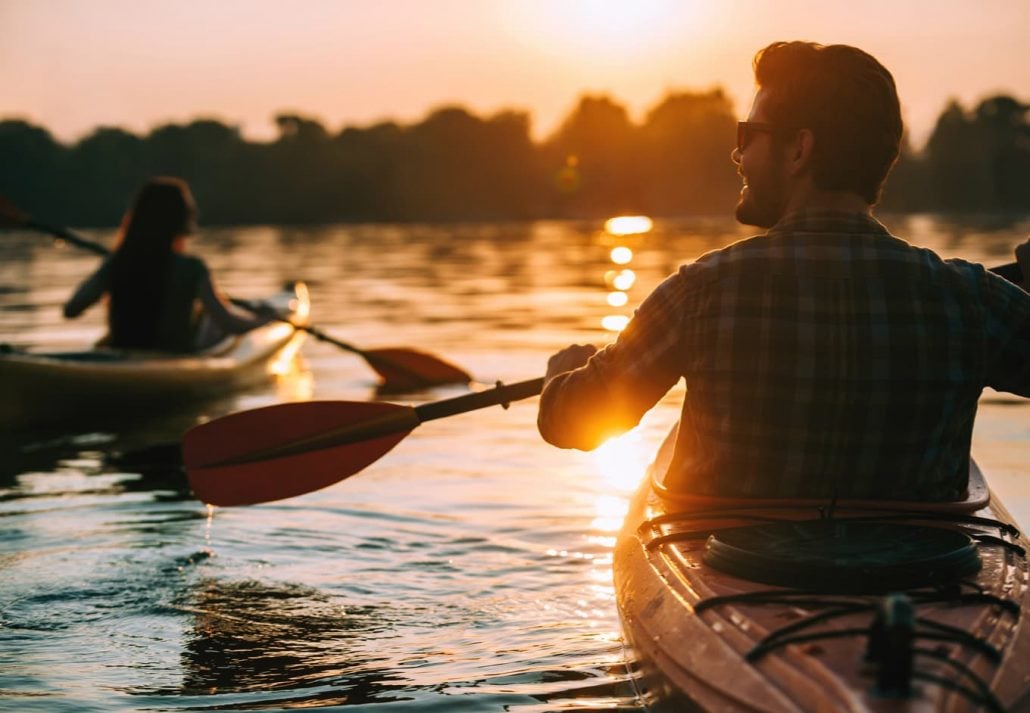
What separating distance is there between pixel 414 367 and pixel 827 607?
793 cm

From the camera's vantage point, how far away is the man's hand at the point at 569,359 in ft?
11.6

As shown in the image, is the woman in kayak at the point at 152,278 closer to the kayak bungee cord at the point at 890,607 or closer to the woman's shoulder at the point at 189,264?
the woman's shoulder at the point at 189,264

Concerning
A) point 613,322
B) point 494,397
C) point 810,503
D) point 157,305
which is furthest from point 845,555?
point 613,322

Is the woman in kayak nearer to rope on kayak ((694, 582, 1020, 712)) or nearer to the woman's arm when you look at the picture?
the woman's arm

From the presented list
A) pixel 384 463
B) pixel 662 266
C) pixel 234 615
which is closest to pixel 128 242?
pixel 384 463

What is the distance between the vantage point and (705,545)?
321cm

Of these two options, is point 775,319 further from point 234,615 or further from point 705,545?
point 234,615

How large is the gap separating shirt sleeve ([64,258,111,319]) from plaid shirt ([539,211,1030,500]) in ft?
20.2

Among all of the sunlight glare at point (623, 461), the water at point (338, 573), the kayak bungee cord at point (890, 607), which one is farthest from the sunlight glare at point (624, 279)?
the kayak bungee cord at point (890, 607)

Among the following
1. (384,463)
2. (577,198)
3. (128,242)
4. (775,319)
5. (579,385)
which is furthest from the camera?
(577,198)

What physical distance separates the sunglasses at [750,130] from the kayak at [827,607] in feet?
2.71

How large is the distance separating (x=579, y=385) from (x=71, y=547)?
3.31 meters

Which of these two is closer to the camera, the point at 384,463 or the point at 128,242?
the point at 384,463

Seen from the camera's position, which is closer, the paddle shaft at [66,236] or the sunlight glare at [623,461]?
the sunlight glare at [623,461]
